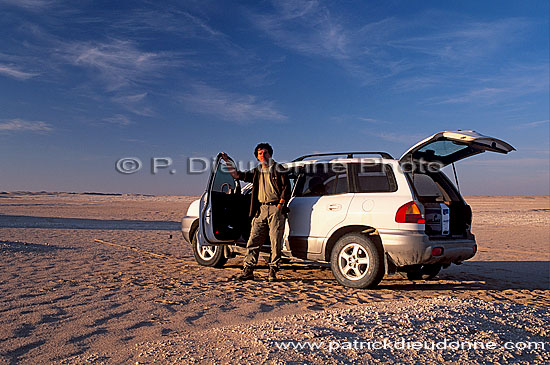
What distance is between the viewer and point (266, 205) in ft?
24.5

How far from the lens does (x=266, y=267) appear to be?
928 cm

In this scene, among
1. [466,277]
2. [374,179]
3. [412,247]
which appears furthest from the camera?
[466,277]

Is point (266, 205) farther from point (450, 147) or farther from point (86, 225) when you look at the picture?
point (86, 225)

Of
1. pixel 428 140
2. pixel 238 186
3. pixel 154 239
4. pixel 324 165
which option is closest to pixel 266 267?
pixel 238 186

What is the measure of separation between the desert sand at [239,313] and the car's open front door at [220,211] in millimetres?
695

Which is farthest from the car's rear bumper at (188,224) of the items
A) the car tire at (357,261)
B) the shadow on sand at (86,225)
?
the shadow on sand at (86,225)

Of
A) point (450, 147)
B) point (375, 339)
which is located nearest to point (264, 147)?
point (450, 147)

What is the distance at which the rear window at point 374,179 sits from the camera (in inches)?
268

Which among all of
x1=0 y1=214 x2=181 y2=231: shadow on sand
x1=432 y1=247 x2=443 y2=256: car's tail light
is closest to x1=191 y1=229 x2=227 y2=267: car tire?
x1=432 y1=247 x2=443 y2=256: car's tail light

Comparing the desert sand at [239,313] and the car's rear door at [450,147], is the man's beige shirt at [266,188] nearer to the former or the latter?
the desert sand at [239,313]

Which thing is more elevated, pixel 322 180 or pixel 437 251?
pixel 322 180

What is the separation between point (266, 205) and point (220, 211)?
96cm

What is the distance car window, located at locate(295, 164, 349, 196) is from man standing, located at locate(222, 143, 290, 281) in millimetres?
443

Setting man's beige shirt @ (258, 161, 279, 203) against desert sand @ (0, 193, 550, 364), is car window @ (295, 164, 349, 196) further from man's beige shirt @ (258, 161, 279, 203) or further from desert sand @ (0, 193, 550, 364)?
desert sand @ (0, 193, 550, 364)
